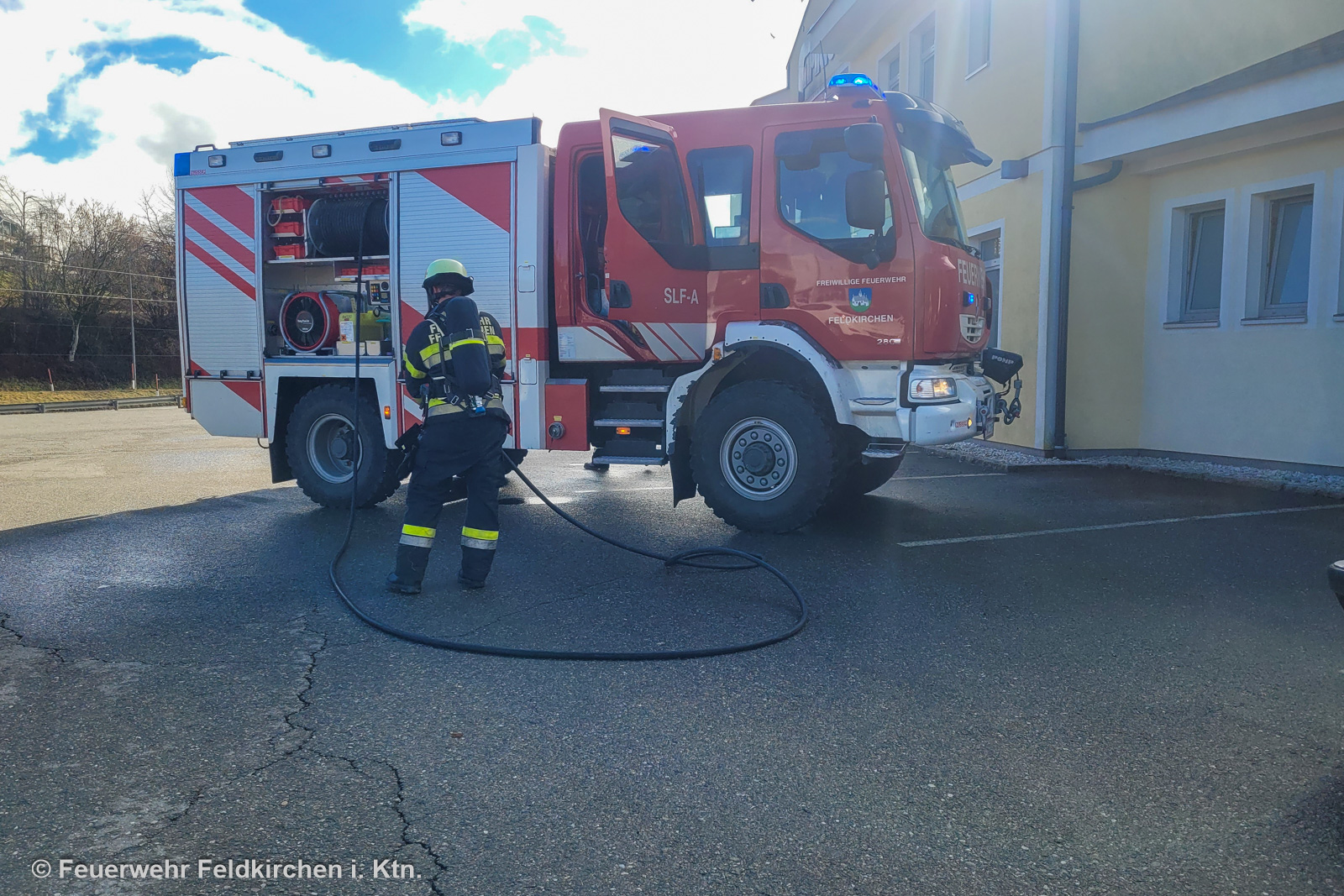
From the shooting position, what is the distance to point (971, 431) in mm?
6867

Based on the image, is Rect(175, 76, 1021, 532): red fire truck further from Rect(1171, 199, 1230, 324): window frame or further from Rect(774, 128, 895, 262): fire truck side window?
Rect(1171, 199, 1230, 324): window frame

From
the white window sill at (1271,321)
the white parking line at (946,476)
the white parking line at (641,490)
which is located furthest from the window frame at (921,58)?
the white parking line at (641,490)

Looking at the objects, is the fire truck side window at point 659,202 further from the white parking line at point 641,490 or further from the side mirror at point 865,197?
the white parking line at point 641,490

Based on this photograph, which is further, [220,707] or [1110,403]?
[1110,403]

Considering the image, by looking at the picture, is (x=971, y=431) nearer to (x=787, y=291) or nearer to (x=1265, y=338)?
(x=787, y=291)

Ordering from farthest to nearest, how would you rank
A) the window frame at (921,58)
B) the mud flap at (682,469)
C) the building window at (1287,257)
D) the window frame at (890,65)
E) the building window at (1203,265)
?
the window frame at (890,65) → the window frame at (921,58) → the building window at (1203,265) → the building window at (1287,257) → the mud flap at (682,469)

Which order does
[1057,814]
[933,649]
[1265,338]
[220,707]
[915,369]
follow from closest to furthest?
[1057,814] → [220,707] → [933,649] → [915,369] → [1265,338]

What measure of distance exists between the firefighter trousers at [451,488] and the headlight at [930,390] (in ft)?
9.00

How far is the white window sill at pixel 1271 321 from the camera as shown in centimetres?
943

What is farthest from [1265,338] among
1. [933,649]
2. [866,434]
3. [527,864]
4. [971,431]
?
[527,864]

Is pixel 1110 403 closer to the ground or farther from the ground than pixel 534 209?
closer to the ground

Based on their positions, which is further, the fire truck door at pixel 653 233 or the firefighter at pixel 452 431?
the fire truck door at pixel 653 233

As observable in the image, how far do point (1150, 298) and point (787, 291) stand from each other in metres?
6.29

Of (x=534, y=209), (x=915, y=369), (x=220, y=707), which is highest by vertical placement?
(x=534, y=209)
